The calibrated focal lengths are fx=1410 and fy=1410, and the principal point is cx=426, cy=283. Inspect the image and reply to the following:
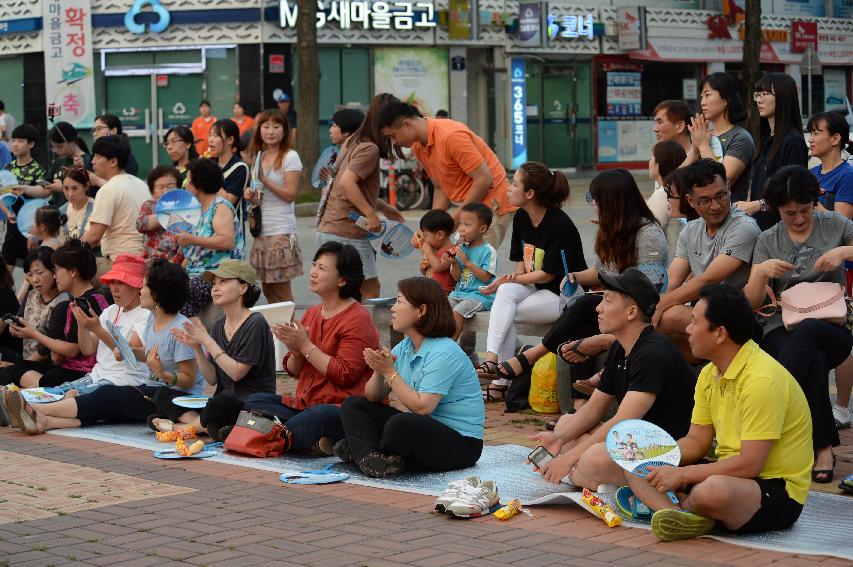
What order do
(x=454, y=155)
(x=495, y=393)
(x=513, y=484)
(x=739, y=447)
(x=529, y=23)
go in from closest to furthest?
(x=739, y=447) → (x=513, y=484) → (x=495, y=393) → (x=454, y=155) → (x=529, y=23)

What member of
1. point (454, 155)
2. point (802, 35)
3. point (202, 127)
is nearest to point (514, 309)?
point (454, 155)

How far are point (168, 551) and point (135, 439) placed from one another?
2.63 m

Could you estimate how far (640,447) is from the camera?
19.0ft

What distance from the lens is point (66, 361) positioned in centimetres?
937

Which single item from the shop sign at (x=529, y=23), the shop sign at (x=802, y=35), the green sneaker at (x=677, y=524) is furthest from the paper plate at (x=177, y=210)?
the shop sign at (x=802, y=35)

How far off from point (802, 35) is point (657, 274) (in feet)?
118

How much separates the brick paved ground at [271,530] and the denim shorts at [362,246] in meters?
2.99

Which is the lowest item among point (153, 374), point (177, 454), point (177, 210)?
point (177, 454)

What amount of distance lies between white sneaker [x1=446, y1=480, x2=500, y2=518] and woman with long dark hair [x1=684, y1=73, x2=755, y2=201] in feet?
10.4

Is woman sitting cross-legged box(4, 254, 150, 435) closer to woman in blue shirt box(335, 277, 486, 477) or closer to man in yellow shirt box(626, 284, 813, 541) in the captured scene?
woman in blue shirt box(335, 277, 486, 477)

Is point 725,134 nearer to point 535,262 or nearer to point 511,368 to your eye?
point 535,262

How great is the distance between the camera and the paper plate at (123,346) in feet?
28.0

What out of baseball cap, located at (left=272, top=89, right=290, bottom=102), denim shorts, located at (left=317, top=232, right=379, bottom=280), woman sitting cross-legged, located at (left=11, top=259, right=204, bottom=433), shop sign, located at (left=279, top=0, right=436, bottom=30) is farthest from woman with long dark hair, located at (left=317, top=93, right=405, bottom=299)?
shop sign, located at (left=279, top=0, right=436, bottom=30)

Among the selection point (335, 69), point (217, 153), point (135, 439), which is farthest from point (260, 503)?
point (335, 69)
